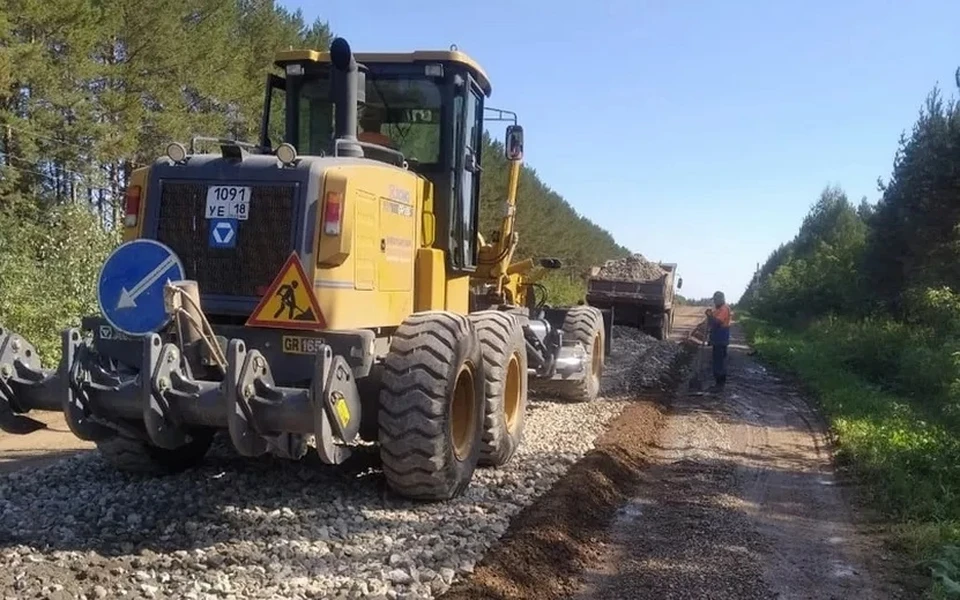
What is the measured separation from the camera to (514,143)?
902cm

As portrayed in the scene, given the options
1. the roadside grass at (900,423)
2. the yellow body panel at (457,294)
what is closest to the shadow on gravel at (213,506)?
the yellow body panel at (457,294)

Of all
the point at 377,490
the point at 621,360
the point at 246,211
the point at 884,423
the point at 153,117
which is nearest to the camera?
the point at 246,211

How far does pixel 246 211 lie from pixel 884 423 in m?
8.36

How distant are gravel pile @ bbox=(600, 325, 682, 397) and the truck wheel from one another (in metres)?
7.11

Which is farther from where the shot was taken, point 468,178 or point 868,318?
point 868,318

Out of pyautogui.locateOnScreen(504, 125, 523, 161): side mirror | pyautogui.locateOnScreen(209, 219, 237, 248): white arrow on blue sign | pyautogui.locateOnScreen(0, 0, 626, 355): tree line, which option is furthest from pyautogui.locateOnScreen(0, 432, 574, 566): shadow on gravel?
pyautogui.locateOnScreen(0, 0, 626, 355): tree line

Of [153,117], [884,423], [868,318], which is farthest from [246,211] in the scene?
[868,318]

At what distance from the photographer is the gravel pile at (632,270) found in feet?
80.3

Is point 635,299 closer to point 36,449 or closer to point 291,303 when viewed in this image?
point 36,449

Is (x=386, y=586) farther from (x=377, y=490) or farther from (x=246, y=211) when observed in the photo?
(x=246, y=211)

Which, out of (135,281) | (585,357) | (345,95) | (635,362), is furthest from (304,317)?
(635,362)

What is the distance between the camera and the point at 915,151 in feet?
83.1

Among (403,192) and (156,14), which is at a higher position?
(156,14)

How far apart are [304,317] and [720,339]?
33.2 feet
